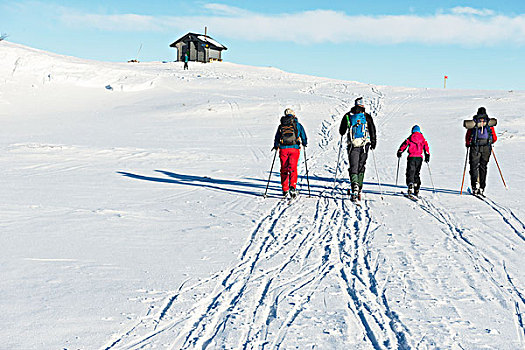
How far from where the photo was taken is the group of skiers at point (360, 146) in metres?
9.95

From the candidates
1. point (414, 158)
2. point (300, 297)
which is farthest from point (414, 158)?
point (300, 297)

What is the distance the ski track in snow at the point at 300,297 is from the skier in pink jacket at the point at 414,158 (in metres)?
2.54

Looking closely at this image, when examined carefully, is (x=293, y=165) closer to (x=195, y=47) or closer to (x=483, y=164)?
(x=483, y=164)

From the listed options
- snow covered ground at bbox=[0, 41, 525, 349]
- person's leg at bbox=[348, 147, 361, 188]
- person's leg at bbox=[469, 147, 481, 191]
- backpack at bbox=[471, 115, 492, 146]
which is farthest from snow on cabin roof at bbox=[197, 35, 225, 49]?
person's leg at bbox=[348, 147, 361, 188]

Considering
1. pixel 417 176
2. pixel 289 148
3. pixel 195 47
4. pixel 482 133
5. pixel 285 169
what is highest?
pixel 195 47

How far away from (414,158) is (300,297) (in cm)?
664

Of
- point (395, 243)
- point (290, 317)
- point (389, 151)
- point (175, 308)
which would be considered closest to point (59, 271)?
point (175, 308)

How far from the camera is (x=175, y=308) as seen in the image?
15.0ft

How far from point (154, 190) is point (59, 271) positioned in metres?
5.36

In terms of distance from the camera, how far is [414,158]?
1064 cm

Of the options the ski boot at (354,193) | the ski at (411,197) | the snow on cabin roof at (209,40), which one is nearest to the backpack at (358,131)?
the ski boot at (354,193)

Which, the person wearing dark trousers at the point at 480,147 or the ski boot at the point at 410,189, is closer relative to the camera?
the ski boot at the point at 410,189

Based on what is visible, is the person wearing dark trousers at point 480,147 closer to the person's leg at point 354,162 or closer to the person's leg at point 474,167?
the person's leg at point 474,167

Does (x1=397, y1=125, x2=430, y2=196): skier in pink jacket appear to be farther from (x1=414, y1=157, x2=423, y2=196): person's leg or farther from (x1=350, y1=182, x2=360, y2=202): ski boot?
(x1=350, y1=182, x2=360, y2=202): ski boot
